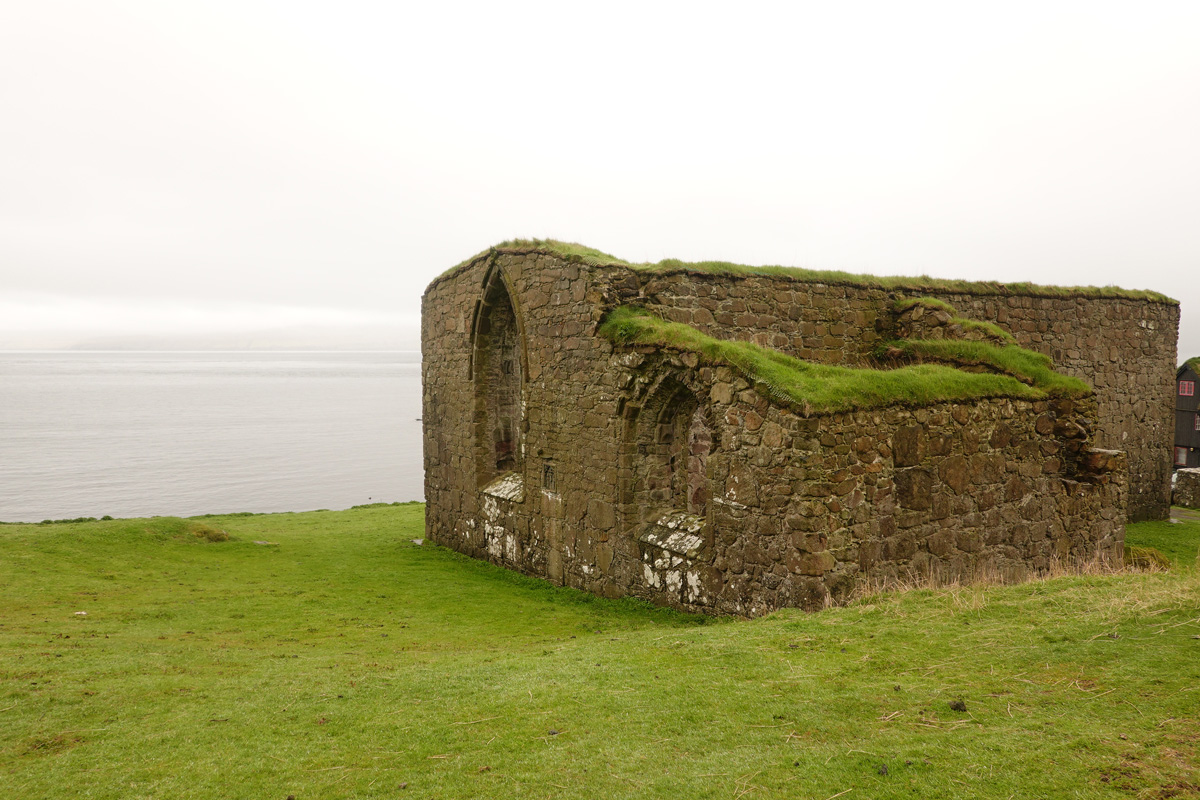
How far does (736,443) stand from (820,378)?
129 centimetres

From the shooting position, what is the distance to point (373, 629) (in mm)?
10148

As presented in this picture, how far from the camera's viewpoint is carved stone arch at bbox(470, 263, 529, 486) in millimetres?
15367

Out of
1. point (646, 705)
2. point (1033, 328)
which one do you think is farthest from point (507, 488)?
point (1033, 328)

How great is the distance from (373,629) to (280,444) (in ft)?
152

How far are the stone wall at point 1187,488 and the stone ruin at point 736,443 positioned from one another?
891cm

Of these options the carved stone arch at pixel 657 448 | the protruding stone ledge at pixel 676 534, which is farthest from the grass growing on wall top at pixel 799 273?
the protruding stone ledge at pixel 676 534

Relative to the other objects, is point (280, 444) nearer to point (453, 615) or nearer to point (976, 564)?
point (453, 615)

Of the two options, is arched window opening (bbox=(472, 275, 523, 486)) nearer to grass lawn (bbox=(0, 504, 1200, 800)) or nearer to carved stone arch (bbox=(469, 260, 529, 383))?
carved stone arch (bbox=(469, 260, 529, 383))

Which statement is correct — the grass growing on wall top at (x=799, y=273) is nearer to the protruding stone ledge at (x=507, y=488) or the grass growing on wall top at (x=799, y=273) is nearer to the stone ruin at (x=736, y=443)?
the stone ruin at (x=736, y=443)

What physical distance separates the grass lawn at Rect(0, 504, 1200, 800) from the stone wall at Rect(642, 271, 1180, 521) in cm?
544

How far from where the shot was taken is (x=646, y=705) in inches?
222

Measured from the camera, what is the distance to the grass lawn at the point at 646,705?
441 centimetres

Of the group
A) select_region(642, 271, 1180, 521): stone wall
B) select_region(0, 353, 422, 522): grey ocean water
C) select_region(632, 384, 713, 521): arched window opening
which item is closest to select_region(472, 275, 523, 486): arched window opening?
select_region(642, 271, 1180, 521): stone wall

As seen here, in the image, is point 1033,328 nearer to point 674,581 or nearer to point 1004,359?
point 1004,359
